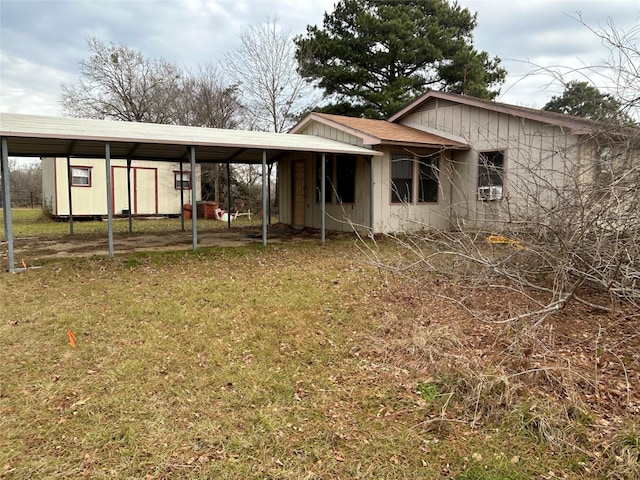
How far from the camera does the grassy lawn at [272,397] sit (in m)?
2.31

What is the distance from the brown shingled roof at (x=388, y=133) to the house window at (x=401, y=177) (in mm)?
570

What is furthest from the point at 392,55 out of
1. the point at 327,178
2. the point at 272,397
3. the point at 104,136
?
the point at 272,397

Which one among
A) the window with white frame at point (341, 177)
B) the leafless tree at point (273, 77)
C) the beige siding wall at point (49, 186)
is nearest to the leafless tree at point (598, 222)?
the window with white frame at point (341, 177)

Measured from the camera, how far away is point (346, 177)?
11305 mm

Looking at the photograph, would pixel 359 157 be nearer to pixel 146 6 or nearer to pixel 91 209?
pixel 146 6

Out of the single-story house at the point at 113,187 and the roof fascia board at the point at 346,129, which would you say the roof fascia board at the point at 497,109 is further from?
the single-story house at the point at 113,187

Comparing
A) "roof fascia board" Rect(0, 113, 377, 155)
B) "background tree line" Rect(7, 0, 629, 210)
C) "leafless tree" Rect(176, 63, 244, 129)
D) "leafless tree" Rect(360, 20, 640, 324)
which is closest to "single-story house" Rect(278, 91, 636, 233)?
"roof fascia board" Rect(0, 113, 377, 155)

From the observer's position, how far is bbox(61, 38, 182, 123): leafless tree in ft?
74.7

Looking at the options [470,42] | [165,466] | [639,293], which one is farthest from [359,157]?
[470,42]

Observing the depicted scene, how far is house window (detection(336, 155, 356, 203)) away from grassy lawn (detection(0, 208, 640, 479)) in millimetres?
6075

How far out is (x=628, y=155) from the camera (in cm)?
371

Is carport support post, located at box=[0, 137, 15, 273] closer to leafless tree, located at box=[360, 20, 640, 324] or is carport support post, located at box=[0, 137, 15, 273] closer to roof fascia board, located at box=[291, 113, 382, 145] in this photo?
leafless tree, located at box=[360, 20, 640, 324]

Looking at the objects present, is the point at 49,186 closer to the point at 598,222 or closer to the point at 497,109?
the point at 497,109

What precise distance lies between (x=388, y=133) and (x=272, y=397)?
9.18 metres
